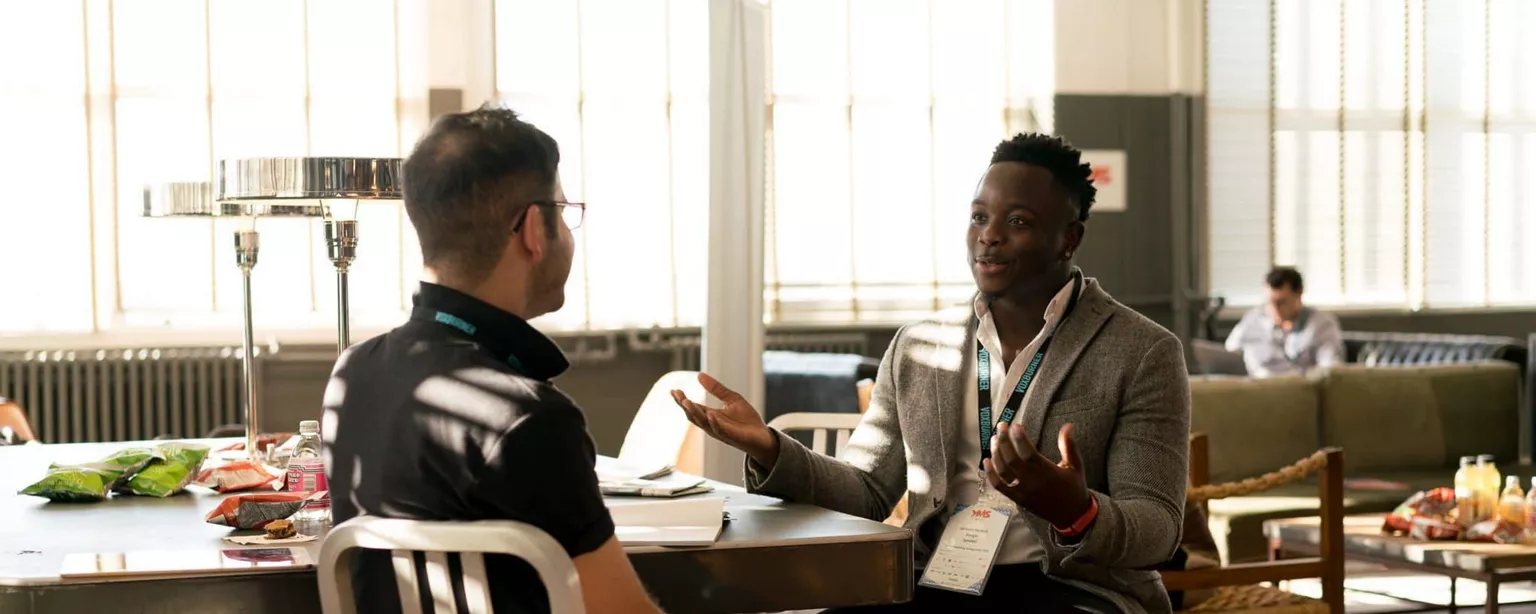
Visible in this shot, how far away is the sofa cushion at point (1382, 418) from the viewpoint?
6.72m

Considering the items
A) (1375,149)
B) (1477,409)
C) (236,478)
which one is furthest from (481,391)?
(1375,149)

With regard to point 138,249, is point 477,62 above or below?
above

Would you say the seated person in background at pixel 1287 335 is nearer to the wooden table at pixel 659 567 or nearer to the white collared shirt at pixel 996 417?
the white collared shirt at pixel 996 417

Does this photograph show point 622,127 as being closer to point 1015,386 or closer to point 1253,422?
point 1253,422

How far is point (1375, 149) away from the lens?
10.6 m

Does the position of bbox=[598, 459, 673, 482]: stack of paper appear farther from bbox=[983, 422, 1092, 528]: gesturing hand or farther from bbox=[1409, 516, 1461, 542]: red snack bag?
bbox=[1409, 516, 1461, 542]: red snack bag

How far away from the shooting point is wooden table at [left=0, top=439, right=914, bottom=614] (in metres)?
1.83

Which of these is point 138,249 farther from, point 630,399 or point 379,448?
point 379,448

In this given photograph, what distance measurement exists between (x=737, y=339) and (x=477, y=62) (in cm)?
407

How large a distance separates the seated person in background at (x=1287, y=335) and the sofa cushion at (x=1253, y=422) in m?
2.23

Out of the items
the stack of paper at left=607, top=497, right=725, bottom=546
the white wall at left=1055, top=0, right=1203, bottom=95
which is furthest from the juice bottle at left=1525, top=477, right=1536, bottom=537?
the white wall at left=1055, top=0, right=1203, bottom=95

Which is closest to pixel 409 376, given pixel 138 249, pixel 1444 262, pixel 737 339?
pixel 737 339

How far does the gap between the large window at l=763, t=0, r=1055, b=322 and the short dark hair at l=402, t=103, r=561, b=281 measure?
7401 millimetres

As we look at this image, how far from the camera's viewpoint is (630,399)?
8.91m
